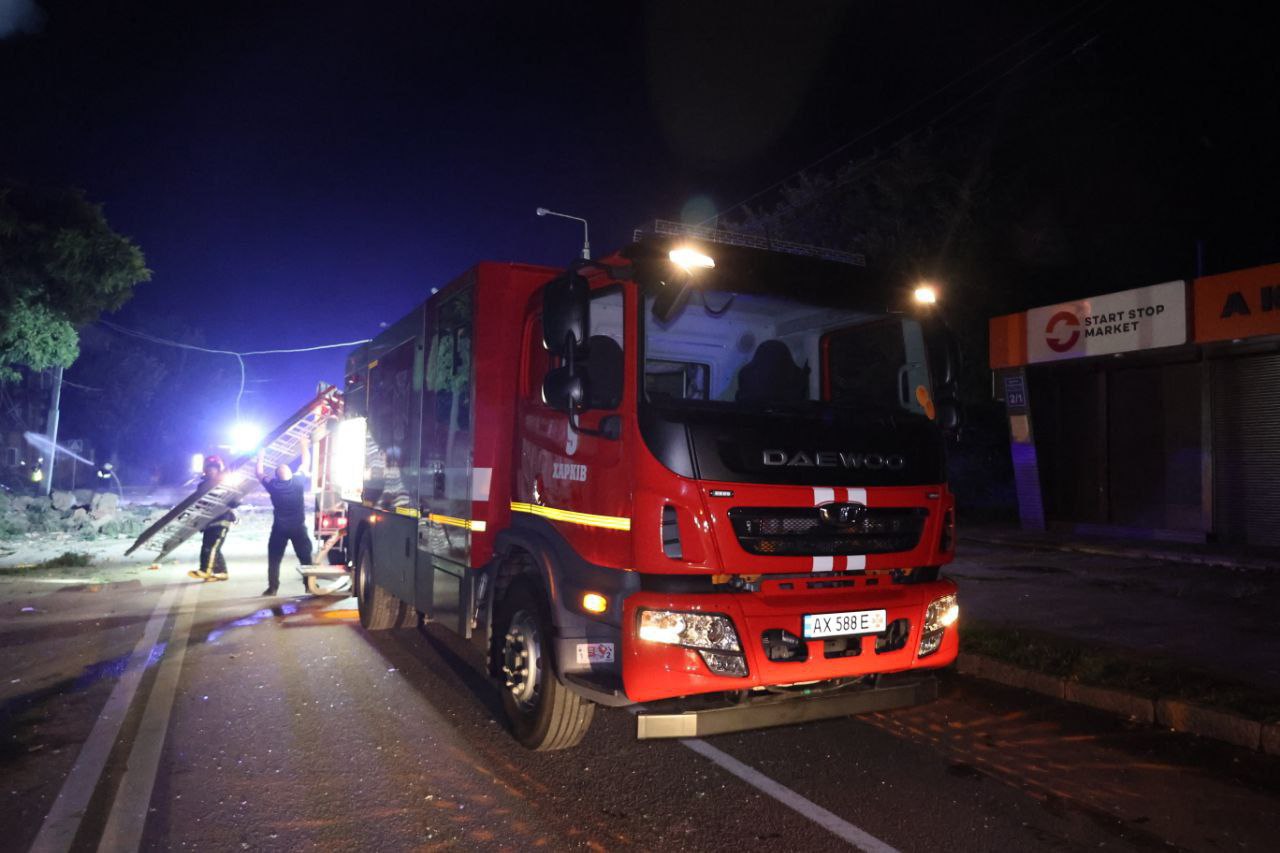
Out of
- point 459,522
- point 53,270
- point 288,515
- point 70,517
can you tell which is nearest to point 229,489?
point 288,515

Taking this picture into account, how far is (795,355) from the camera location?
5.10 metres

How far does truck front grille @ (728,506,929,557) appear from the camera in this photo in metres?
4.07

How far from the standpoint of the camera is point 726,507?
4008 millimetres

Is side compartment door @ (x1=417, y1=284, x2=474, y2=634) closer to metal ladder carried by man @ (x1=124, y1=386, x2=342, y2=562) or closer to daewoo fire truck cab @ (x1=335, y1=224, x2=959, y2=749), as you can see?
daewoo fire truck cab @ (x1=335, y1=224, x2=959, y2=749)

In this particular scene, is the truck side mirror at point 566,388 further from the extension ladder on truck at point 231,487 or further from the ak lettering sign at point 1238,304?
the ak lettering sign at point 1238,304

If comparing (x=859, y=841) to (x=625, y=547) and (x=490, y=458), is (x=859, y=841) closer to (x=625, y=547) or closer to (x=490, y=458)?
(x=625, y=547)

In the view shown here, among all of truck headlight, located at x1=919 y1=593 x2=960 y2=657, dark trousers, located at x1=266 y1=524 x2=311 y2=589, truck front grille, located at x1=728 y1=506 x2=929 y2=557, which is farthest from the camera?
dark trousers, located at x1=266 y1=524 x2=311 y2=589

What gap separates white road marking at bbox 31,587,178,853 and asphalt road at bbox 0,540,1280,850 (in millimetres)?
17

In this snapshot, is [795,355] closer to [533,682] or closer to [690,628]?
[690,628]

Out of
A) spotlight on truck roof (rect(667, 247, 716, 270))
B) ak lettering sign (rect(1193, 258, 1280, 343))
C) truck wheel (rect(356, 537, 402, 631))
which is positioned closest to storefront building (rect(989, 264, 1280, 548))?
ak lettering sign (rect(1193, 258, 1280, 343))

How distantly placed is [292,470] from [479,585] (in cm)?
764

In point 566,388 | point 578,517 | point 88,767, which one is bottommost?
point 88,767

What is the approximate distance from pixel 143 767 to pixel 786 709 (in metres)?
3.56

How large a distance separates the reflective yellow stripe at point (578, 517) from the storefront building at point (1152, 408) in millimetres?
12911
